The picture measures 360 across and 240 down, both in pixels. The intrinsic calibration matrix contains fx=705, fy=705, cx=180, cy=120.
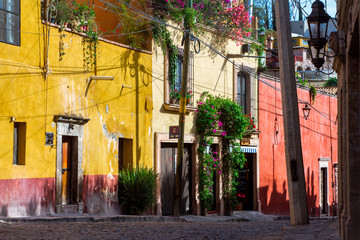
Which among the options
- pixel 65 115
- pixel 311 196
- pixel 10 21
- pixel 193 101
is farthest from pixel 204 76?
pixel 311 196

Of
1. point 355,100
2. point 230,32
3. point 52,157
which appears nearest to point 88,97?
point 52,157

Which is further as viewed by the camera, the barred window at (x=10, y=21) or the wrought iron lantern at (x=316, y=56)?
the barred window at (x=10, y=21)

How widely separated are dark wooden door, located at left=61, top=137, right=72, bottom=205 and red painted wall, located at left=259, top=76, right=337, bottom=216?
11.0 meters

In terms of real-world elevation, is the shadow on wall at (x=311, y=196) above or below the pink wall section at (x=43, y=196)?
below

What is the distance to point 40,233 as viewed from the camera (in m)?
11.7

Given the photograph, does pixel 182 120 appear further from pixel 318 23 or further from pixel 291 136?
pixel 318 23

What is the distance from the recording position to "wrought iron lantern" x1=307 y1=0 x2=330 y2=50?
36.5 feet

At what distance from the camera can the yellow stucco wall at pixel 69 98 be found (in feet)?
50.6

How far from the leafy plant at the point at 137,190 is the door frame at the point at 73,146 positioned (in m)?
1.95

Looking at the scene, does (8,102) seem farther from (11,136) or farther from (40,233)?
(40,233)

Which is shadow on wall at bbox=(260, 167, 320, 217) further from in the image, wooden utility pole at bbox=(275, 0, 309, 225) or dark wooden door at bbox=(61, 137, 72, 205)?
wooden utility pole at bbox=(275, 0, 309, 225)

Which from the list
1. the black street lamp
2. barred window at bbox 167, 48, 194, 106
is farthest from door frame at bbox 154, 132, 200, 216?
the black street lamp

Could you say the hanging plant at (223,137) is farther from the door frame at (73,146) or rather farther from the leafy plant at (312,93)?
the leafy plant at (312,93)

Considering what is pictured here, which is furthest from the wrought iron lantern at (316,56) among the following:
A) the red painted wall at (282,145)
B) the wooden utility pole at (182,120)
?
the red painted wall at (282,145)
